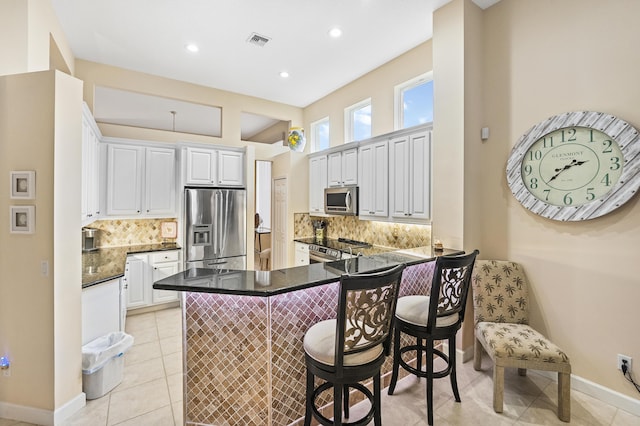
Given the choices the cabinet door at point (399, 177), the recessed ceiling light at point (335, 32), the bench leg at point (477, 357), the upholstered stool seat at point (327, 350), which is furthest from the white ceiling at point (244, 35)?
the bench leg at point (477, 357)

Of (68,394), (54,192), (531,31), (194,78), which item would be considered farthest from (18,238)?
(531,31)

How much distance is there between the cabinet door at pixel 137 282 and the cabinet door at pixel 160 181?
81cm

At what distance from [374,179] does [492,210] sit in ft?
5.18

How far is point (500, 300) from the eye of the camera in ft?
8.96

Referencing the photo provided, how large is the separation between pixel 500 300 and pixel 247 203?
3863 mm

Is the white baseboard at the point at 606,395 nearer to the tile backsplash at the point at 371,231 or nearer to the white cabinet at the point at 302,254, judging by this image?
the tile backsplash at the point at 371,231

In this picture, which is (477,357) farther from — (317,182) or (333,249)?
(317,182)

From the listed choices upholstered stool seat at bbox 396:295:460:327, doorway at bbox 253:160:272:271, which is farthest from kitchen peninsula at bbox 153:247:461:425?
doorway at bbox 253:160:272:271

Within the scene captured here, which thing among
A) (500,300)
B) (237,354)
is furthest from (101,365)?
(500,300)

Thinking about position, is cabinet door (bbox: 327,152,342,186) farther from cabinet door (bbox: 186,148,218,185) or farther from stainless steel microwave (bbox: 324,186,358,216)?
cabinet door (bbox: 186,148,218,185)

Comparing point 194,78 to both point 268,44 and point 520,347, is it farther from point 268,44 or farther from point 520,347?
point 520,347

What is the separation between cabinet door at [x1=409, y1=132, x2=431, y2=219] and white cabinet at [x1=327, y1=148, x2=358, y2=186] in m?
1.11

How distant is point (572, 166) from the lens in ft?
8.04

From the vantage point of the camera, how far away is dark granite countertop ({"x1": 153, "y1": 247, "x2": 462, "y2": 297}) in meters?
1.67
